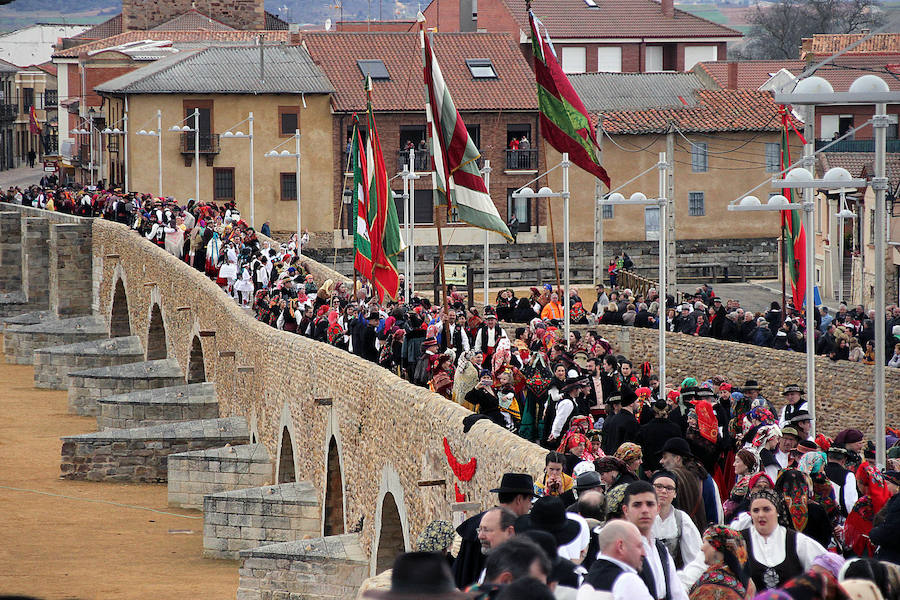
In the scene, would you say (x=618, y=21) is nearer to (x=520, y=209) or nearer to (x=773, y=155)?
(x=773, y=155)

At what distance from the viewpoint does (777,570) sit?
25.4ft

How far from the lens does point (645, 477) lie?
10586mm

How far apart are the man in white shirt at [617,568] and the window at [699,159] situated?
47.2 m

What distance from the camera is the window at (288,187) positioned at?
51250 mm

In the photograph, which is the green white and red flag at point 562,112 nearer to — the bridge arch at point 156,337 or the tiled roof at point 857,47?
the bridge arch at point 156,337

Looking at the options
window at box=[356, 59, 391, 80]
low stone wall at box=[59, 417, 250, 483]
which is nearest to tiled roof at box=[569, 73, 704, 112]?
window at box=[356, 59, 391, 80]

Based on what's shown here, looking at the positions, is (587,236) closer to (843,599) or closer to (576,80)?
(576,80)

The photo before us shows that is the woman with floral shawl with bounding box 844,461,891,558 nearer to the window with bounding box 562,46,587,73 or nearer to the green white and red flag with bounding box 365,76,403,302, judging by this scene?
the green white and red flag with bounding box 365,76,403,302

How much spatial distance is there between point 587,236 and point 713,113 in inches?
254

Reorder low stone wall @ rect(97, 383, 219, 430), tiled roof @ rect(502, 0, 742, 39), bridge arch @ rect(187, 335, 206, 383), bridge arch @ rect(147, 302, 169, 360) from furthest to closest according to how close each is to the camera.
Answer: tiled roof @ rect(502, 0, 742, 39) → bridge arch @ rect(147, 302, 169, 360) → bridge arch @ rect(187, 335, 206, 383) → low stone wall @ rect(97, 383, 219, 430)

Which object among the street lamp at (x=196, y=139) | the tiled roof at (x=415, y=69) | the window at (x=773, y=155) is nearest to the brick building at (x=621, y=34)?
the tiled roof at (x=415, y=69)

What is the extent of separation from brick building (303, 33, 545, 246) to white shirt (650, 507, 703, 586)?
42.1 m

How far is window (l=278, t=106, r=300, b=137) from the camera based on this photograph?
5112 cm

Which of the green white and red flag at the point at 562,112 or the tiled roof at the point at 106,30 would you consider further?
the tiled roof at the point at 106,30
